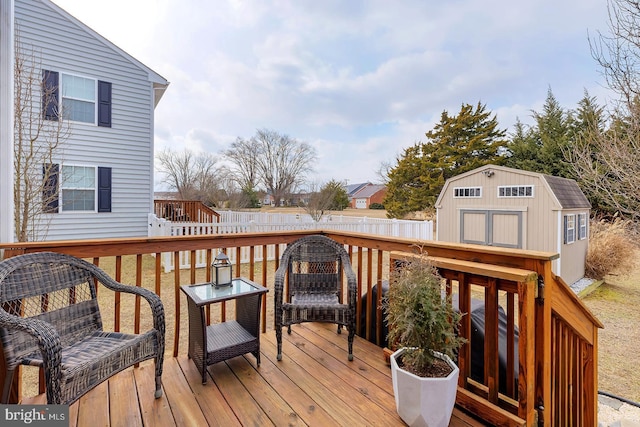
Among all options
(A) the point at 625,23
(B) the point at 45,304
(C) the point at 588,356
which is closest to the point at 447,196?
(A) the point at 625,23

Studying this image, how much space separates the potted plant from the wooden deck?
20cm

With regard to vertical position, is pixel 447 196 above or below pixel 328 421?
above

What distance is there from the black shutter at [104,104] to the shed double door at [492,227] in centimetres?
941

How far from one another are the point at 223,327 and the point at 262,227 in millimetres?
5299

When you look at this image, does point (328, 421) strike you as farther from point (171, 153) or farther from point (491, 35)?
point (171, 153)

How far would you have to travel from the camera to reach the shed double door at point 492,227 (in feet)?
25.6

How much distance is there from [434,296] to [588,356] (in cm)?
144

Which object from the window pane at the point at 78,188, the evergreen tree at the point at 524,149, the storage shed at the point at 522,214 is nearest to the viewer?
the window pane at the point at 78,188

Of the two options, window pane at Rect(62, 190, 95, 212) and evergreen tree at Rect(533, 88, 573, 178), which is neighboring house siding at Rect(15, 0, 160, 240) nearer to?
window pane at Rect(62, 190, 95, 212)

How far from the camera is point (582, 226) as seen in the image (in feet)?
26.0

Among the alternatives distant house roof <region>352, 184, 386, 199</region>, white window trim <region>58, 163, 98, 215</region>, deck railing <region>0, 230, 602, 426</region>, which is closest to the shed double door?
deck railing <region>0, 230, 602, 426</region>

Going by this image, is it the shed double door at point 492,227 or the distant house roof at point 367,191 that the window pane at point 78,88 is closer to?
the shed double door at point 492,227

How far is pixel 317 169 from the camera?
877 inches

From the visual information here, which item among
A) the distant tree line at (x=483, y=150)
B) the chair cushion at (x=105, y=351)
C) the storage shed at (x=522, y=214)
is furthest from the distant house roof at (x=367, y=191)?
the chair cushion at (x=105, y=351)
